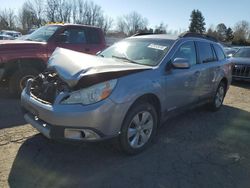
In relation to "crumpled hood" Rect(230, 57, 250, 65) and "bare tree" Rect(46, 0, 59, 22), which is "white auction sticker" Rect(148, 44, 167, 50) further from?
"bare tree" Rect(46, 0, 59, 22)

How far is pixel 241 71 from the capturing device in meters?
11.2

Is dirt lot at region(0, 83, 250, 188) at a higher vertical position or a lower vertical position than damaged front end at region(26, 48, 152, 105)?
lower

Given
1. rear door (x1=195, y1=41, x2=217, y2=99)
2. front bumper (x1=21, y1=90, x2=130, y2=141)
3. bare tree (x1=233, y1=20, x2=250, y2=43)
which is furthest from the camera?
bare tree (x1=233, y1=20, x2=250, y2=43)

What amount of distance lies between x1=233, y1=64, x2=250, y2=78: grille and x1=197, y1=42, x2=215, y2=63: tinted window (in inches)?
225

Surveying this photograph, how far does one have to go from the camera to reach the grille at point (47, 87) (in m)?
3.68

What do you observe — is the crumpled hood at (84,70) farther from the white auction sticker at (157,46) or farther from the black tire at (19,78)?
the black tire at (19,78)

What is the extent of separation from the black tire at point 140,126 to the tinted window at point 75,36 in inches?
170

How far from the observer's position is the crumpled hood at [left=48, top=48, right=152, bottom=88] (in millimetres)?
3393

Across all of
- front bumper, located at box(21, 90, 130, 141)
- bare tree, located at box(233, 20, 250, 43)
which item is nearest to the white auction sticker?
front bumper, located at box(21, 90, 130, 141)

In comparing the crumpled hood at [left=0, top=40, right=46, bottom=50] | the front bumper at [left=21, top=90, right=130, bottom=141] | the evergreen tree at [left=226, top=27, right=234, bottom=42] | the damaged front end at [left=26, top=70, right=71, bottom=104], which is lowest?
the front bumper at [left=21, top=90, right=130, bottom=141]

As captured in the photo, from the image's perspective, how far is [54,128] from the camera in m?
3.39

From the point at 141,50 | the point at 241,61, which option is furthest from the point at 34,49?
the point at 241,61

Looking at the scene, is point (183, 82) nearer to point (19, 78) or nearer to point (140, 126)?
point (140, 126)

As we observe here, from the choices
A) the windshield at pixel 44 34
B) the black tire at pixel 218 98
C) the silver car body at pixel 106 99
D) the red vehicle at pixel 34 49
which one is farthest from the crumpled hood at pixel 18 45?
the black tire at pixel 218 98
